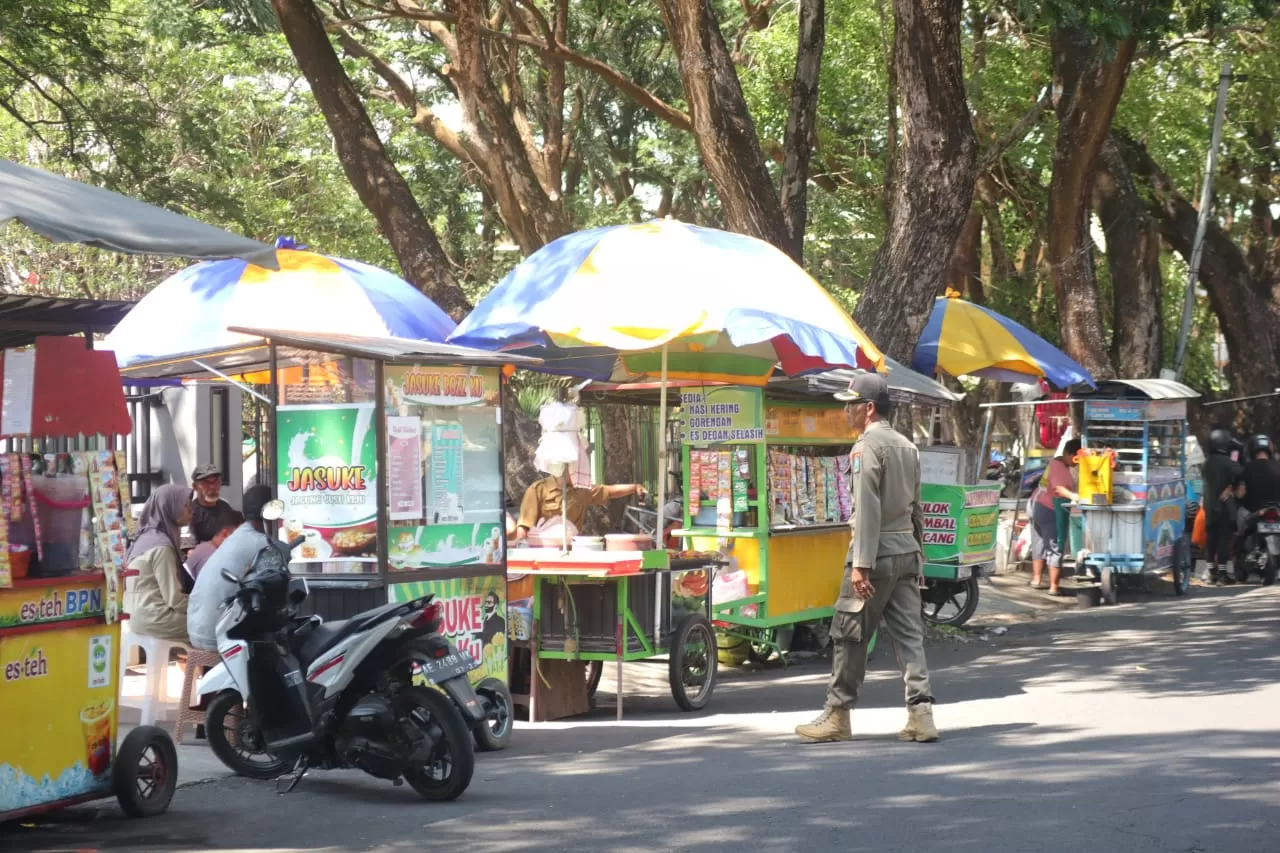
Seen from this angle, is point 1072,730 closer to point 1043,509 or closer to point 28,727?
point 28,727

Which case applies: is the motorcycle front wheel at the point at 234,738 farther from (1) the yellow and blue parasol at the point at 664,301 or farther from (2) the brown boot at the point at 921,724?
(2) the brown boot at the point at 921,724

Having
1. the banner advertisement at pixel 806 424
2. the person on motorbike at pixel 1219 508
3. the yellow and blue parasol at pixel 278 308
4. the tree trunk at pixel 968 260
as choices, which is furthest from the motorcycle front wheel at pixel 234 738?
the tree trunk at pixel 968 260

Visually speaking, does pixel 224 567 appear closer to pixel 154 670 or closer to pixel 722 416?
pixel 154 670

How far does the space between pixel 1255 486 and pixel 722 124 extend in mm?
9040

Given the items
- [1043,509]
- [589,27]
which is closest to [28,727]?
[1043,509]

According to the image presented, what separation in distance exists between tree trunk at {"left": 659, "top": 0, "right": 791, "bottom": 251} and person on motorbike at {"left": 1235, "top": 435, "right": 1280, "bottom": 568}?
8184 millimetres

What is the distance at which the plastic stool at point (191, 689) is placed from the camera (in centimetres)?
852

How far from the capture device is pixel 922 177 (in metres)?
13.1

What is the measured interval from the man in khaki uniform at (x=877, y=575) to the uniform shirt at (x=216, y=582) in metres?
3.18

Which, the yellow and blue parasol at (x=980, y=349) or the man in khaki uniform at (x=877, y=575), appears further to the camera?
the yellow and blue parasol at (x=980, y=349)

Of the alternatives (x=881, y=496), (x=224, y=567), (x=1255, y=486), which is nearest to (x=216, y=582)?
(x=224, y=567)

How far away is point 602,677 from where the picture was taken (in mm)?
11820

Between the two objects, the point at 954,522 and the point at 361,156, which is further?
the point at 361,156

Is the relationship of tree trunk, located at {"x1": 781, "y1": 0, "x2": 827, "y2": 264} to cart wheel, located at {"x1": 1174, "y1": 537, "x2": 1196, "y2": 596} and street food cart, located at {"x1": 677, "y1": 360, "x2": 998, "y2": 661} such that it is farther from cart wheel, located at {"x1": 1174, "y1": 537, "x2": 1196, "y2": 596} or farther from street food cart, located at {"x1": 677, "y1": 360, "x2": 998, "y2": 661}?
cart wheel, located at {"x1": 1174, "y1": 537, "x2": 1196, "y2": 596}
